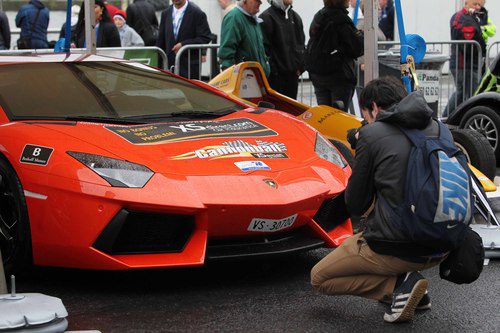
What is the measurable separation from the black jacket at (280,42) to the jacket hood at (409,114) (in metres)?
5.49

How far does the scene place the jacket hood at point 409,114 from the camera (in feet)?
15.1

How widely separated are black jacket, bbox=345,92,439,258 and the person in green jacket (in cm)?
508

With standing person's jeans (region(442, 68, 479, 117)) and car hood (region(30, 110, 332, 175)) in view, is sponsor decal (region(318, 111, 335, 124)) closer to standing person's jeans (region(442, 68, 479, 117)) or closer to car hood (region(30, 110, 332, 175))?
car hood (region(30, 110, 332, 175))

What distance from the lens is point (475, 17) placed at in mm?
13477

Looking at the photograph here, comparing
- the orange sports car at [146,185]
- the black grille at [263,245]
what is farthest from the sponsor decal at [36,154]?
the black grille at [263,245]

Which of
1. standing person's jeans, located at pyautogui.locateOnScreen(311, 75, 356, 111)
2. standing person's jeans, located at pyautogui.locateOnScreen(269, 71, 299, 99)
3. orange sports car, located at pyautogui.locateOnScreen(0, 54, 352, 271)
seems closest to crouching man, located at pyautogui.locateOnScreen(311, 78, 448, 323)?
orange sports car, located at pyautogui.locateOnScreen(0, 54, 352, 271)

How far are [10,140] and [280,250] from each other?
155 cm

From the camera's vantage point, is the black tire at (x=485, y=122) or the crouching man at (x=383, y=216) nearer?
the crouching man at (x=383, y=216)

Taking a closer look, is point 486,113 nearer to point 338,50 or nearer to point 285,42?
point 338,50

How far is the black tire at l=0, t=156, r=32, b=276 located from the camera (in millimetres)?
5305

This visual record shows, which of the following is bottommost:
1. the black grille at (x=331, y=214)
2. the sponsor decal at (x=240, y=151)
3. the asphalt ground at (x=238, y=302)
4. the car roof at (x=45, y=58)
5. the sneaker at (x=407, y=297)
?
the asphalt ground at (x=238, y=302)

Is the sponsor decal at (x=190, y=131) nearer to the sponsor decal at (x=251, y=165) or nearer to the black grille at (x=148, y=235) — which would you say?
the sponsor decal at (x=251, y=165)

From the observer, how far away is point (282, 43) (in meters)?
10.1

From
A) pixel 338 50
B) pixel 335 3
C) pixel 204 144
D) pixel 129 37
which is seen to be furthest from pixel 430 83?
pixel 204 144
